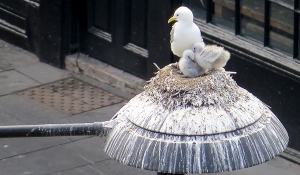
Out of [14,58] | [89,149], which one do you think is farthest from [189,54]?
[14,58]

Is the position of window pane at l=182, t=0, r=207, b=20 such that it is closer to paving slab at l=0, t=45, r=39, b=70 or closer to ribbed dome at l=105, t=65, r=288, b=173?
paving slab at l=0, t=45, r=39, b=70

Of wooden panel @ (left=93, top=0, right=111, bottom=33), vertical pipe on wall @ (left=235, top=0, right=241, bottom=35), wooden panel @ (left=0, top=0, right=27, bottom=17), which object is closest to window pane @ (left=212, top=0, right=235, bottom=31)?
vertical pipe on wall @ (left=235, top=0, right=241, bottom=35)

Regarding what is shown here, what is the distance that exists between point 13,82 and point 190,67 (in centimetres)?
577

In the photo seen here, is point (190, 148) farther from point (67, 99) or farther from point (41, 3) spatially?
point (41, 3)

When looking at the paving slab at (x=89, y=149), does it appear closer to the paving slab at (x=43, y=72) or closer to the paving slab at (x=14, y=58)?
the paving slab at (x=43, y=72)

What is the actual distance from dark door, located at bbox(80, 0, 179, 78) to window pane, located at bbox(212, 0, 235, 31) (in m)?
0.48

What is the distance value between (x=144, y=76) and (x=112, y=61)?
1.96ft

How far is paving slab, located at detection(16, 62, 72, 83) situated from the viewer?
843cm

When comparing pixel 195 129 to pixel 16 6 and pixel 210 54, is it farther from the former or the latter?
pixel 16 6

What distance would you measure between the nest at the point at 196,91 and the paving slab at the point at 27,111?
4.54m

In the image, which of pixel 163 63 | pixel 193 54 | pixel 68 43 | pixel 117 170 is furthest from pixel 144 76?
pixel 193 54

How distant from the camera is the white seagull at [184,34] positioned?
2949mm

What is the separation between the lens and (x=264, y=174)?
6.15 m

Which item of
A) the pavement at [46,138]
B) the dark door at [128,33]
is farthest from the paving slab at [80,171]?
the dark door at [128,33]
